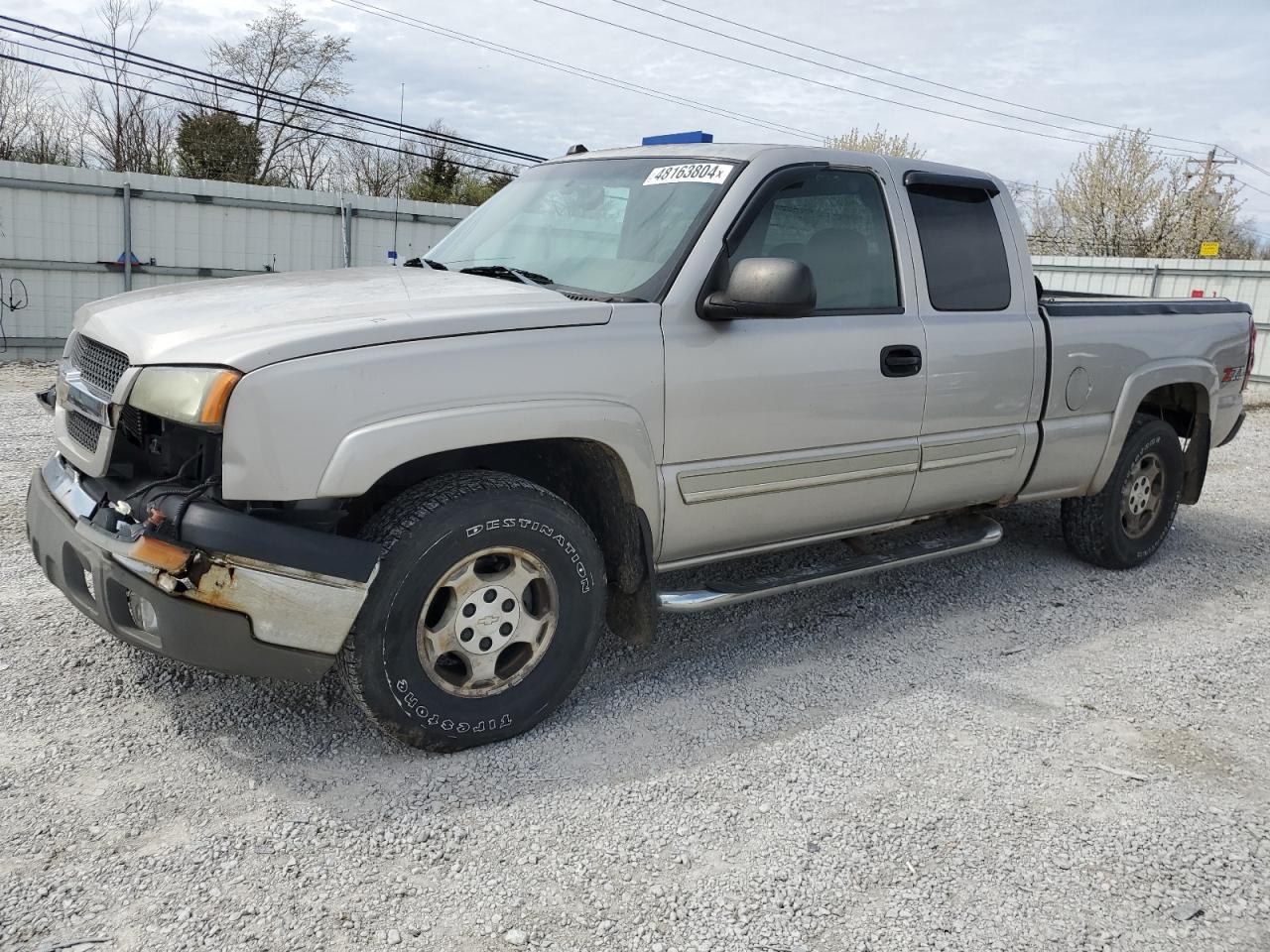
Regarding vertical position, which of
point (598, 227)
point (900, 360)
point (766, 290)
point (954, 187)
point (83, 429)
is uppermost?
point (954, 187)

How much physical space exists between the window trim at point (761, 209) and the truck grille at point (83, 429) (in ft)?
6.18

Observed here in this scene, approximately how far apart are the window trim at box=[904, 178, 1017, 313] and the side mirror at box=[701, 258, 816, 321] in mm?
1040

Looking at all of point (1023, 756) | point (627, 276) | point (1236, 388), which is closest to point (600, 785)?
point (1023, 756)

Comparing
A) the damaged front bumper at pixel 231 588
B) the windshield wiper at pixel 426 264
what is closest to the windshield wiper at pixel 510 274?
the windshield wiper at pixel 426 264

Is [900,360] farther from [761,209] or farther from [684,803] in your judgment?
[684,803]

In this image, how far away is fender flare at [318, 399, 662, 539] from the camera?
8.98ft

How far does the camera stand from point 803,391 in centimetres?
365

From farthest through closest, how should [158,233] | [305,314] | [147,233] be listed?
[158,233], [147,233], [305,314]

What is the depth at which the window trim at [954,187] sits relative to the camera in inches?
163

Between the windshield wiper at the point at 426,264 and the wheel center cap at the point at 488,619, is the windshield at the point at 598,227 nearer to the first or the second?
the windshield wiper at the point at 426,264

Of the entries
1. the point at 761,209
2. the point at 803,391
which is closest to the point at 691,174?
the point at 761,209

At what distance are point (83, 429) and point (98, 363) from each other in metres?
0.21

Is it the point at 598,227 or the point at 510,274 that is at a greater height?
the point at 598,227

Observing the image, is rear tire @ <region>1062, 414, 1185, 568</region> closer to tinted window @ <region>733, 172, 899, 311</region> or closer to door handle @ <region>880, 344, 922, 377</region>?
door handle @ <region>880, 344, 922, 377</region>
